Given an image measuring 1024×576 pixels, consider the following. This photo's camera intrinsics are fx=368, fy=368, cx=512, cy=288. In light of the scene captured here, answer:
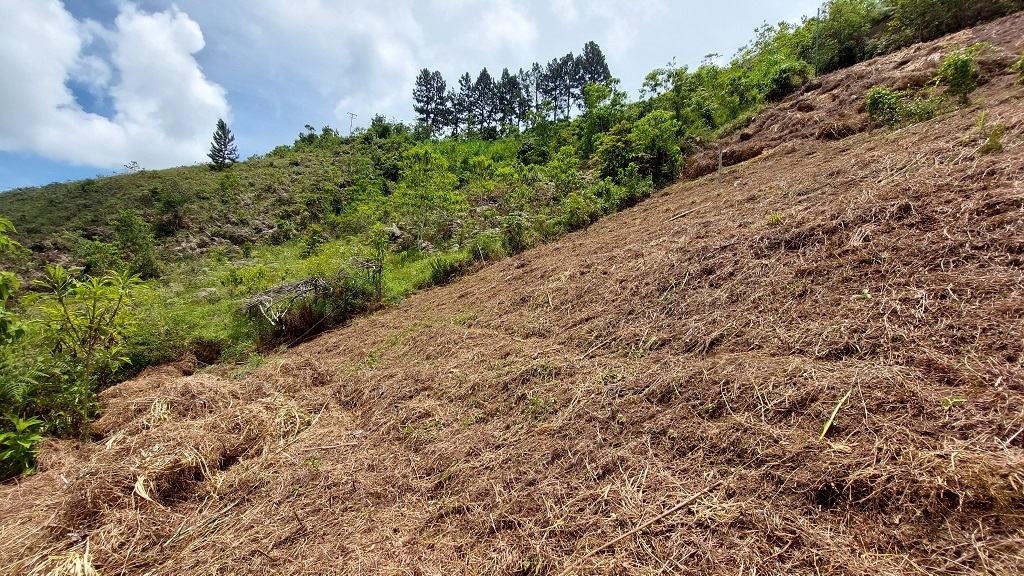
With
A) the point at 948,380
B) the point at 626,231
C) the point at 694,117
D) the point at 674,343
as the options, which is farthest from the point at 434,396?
the point at 694,117

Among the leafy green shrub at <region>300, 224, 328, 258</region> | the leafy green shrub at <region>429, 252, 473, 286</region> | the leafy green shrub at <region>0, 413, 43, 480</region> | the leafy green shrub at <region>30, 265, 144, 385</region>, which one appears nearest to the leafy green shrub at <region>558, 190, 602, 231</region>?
the leafy green shrub at <region>429, 252, 473, 286</region>

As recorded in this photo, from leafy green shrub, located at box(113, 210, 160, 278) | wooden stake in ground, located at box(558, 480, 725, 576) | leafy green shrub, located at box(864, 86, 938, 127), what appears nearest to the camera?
wooden stake in ground, located at box(558, 480, 725, 576)

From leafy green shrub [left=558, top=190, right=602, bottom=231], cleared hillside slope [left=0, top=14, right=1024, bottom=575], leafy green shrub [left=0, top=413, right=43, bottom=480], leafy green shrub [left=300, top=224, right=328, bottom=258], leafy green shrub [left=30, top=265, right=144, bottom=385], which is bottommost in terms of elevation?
cleared hillside slope [left=0, top=14, right=1024, bottom=575]

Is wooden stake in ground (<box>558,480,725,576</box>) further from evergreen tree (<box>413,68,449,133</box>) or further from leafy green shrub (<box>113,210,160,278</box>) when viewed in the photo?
evergreen tree (<box>413,68,449,133</box>)

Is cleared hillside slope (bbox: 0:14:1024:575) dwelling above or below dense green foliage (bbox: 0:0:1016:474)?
below

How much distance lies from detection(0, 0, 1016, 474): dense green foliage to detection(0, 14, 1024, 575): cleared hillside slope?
39.3 inches

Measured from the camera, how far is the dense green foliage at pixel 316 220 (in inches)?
142

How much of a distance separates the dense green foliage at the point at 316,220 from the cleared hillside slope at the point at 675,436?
1.00m

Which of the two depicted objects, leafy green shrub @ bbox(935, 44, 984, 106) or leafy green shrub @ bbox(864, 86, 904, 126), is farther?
leafy green shrub @ bbox(864, 86, 904, 126)

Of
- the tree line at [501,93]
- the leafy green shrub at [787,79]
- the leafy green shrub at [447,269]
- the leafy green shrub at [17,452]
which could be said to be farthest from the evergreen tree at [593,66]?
the leafy green shrub at [17,452]

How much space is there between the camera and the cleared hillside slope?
1538 millimetres

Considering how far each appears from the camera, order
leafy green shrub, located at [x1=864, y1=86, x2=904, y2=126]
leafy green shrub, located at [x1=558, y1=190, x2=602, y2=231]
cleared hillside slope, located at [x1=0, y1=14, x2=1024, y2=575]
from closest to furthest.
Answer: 1. cleared hillside slope, located at [x1=0, y1=14, x2=1024, y2=575]
2. leafy green shrub, located at [x1=864, y1=86, x2=904, y2=126]
3. leafy green shrub, located at [x1=558, y1=190, x2=602, y2=231]

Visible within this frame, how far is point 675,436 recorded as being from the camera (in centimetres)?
215

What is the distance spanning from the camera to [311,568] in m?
1.93
